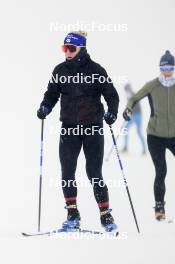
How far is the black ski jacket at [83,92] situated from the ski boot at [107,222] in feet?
3.30

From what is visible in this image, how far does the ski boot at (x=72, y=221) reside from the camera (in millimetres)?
8688

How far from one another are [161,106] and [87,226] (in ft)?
5.58

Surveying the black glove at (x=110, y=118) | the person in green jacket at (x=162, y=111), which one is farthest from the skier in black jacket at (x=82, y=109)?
the person in green jacket at (x=162, y=111)

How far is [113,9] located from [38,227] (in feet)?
90.9

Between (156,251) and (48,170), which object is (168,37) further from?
(156,251)

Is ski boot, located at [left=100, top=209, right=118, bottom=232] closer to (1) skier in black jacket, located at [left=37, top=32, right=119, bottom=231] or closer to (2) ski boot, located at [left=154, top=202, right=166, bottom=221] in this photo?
(1) skier in black jacket, located at [left=37, top=32, right=119, bottom=231]

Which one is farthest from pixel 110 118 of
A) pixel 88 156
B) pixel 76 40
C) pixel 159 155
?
pixel 159 155

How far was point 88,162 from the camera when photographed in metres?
8.63

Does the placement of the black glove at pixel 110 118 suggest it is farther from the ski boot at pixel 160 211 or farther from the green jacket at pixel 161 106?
the ski boot at pixel 160 211

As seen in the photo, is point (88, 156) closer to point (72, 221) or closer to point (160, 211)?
point (72, 221)

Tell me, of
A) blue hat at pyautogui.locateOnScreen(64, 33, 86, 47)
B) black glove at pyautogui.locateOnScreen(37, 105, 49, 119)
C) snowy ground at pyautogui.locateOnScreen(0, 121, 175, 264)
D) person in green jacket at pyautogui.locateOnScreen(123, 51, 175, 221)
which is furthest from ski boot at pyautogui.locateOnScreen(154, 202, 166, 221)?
blue hat at pyautogui.locateOnScreen(64, 33, 86, 47)

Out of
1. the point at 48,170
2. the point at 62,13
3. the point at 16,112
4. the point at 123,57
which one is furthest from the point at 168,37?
the point at 48,170

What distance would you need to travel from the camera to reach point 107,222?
28.2 ft

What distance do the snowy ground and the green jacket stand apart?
41.0 inches
